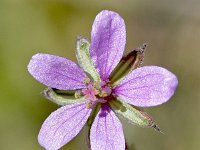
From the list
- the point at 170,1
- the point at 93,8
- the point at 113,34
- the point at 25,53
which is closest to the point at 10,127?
the point at 25,53

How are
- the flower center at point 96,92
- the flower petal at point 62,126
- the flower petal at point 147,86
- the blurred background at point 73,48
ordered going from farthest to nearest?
the blurred background at point 73,48
the flower center at point 96,92
the flower petal at point 62,126
the flower petal at point 147,86

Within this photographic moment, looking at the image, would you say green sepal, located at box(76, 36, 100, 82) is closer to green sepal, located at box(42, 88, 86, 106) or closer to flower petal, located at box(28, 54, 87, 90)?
flower petal, located at box(28, 54, 87, 90)

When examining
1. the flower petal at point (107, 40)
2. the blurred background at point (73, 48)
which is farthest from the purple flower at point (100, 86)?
the blurred background at point (73, 48)

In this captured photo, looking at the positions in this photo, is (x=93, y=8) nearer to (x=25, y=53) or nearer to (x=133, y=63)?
(x=25, y=53)

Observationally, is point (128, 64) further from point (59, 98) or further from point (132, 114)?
point (59, 98)

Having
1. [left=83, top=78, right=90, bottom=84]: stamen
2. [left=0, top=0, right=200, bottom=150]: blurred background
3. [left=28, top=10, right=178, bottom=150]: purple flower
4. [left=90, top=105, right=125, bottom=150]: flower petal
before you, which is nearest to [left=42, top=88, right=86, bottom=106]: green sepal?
[left=28, top=10, right=178, bottom=150]: purple flower

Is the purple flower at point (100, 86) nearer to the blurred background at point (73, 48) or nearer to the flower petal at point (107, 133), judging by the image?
the flower petal at point (107, 133)
